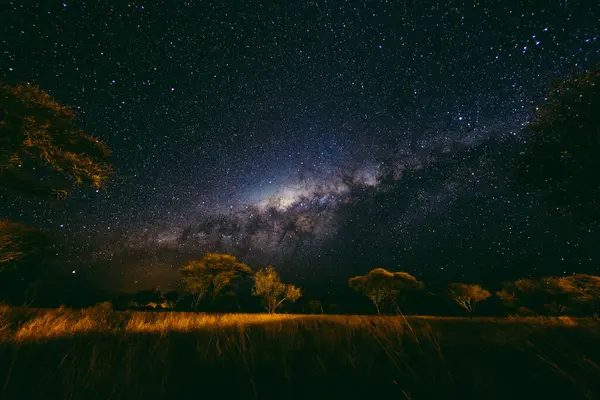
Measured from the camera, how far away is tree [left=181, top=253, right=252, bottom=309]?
41.5 metres

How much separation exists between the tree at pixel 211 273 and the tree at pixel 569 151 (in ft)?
133

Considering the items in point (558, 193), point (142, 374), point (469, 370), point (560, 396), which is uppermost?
point (558, 193)

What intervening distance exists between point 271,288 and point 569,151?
44046 mm

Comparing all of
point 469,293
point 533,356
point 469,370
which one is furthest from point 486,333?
point 469,293

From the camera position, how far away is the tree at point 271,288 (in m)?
45.7

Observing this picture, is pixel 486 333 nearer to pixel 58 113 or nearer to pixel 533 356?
pixel 533 356

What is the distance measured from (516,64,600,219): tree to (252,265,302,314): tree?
135 ft

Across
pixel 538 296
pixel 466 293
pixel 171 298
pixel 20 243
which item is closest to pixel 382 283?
pixel 466 293

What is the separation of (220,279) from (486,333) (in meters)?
43.8

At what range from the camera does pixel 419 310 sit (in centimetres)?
7000

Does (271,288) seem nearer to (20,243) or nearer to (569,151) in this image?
(20,243)

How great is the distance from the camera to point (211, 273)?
4206cm

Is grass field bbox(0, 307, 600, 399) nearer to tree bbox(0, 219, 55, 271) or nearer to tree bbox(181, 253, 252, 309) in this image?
tree bbox(0, 219, 55, 271)

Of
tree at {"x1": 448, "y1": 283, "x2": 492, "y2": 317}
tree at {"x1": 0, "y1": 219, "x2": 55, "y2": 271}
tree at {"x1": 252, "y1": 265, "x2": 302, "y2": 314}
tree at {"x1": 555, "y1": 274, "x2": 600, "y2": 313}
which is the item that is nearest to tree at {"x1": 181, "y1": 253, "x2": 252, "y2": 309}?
tree at {"x1": 252, "y1": 265, "x2": 302, "y2": 314}
